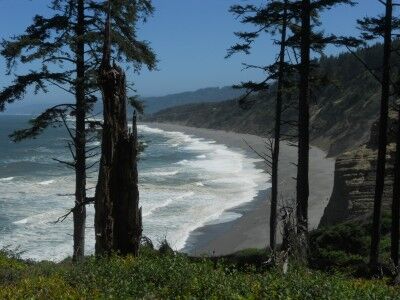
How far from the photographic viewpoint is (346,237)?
19.1 metres

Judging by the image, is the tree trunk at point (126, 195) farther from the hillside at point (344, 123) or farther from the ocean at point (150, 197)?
the hillside at point (344, 123)

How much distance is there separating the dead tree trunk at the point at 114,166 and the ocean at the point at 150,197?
2.50 m

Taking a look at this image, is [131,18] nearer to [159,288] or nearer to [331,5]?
[331,5]

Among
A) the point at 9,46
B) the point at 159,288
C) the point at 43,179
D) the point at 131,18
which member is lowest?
the point at 43,179

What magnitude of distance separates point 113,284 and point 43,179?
47180 millimetres

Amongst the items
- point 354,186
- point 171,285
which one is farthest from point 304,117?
point 354,186

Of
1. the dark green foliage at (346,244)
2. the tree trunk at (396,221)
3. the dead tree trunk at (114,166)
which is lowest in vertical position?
the dark green foliage at (346,244)

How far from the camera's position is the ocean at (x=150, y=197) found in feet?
90.4

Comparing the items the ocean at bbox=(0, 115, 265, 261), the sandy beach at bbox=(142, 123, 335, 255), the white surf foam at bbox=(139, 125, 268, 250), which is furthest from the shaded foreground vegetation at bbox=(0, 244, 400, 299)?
the white surf foam at bbox=(139, 125, 268, 250)

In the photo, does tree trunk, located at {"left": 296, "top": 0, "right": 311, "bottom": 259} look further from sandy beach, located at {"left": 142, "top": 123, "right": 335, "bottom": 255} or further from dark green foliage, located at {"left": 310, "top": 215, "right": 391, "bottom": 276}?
dark green foliage, located at {"left": 310, "top": 215, "right": 391, "bottom": 276}

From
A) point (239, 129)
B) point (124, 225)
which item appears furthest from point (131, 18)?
point (239, 129)

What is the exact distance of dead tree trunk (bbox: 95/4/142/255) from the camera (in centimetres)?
940

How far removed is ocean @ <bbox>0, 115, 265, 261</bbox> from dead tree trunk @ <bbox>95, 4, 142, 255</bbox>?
8.20 feet

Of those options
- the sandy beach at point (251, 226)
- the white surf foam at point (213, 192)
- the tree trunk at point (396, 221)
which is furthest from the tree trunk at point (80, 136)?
the white surf foam at point (213, 192)
